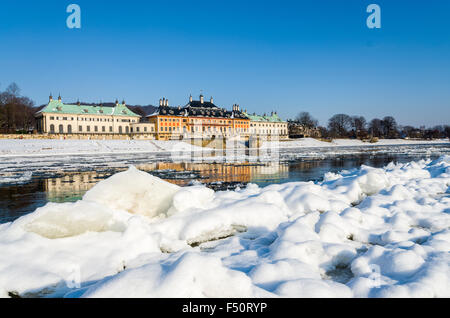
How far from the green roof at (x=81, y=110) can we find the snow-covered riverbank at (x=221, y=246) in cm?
9153

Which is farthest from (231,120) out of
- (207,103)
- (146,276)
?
(146,276)

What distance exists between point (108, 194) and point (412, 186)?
407 inches

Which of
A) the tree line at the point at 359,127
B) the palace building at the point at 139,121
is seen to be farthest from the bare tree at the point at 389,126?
the palace building at the point at 139,121

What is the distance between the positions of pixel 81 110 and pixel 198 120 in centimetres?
3879

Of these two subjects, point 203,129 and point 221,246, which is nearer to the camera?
point 221,246

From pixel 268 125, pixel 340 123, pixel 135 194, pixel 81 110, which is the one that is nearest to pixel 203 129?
pixel 81 110

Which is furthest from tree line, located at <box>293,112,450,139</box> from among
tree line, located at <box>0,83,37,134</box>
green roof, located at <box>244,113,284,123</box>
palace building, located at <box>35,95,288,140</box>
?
tree line, located at <box>0,83,37,134</box>

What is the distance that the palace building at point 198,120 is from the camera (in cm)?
9631

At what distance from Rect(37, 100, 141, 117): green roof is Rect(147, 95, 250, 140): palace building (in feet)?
33.5

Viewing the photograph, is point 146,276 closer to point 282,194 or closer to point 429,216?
point 282,194

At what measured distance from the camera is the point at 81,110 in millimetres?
88812

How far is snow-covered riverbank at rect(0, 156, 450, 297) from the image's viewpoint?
3.33m

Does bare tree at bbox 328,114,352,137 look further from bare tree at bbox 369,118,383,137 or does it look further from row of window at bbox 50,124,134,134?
row of window at bbox 50,124,134,134

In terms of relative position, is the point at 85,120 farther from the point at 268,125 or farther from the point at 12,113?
the point at 268,125
